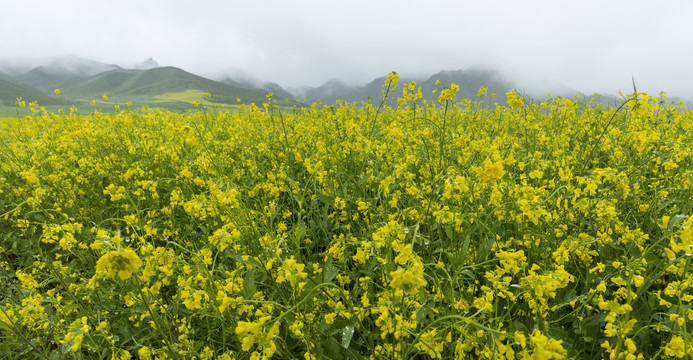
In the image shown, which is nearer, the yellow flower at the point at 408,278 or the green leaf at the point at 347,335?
the yellow flower at the point at 408,278

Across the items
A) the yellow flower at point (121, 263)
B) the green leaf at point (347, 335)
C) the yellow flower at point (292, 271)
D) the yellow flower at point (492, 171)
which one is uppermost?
the yellow flower at point (492, 171)

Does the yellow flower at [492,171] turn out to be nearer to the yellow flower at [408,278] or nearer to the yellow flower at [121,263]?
the yellow flower at [408,278]

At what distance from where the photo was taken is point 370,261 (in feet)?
7.70

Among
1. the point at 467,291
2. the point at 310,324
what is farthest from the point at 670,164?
the point at 310,324

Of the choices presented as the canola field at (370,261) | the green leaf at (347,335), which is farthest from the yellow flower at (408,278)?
the green leaf at (347,335)

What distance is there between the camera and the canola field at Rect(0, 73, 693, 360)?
139 centimetres

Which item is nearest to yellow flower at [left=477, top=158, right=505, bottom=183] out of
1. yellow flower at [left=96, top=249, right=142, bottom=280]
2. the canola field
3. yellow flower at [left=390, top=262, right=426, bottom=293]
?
the canola field

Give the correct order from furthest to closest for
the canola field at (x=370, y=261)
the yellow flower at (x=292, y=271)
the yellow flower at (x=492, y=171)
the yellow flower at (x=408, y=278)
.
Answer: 1. the yellow flower at (x=492, y=171)
2. the canola field at (x=370, y=261)
3. the yellow flower at (x=292, y=271)
4. the yellow flower at (x=408, y=278)

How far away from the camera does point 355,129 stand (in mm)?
4230

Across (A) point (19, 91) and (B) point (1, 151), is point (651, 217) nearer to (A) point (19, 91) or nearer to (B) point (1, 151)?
(B) point (1, 151)

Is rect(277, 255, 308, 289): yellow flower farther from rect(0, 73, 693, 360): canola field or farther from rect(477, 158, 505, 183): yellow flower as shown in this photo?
rect(477, 158, 505, 183): yellow flower

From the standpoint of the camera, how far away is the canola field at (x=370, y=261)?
1394mm

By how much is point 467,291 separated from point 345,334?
77cm

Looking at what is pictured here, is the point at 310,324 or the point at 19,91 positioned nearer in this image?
the point at 310,324
